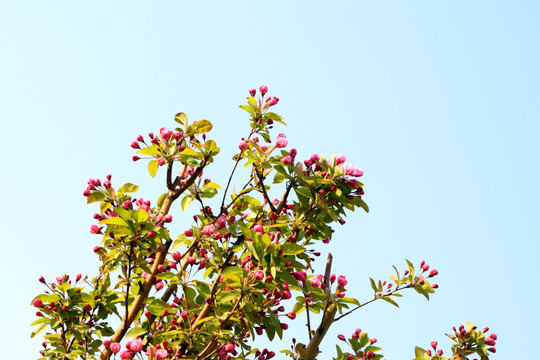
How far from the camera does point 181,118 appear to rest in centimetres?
538

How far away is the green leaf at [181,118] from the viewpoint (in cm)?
534

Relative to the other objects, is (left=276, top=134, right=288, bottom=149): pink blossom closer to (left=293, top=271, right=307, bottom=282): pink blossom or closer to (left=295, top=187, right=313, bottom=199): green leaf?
(left=295, top=187, right=313, bottom=199): green leaf

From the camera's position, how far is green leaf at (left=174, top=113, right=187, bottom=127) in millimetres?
5340

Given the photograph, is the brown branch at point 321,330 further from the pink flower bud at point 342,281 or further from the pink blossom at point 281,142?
the pink blossom at point 281,142

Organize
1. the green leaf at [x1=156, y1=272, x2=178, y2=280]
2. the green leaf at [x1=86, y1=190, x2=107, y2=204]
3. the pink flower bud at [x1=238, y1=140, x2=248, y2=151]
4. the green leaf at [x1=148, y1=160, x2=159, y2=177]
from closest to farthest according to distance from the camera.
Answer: the green leaf at [x1=156, y1=272, x2=178, y2=280] < the pink flower bud at [x1=238, y1=140, x2=248, y2=151] < the green leaf at [x1=148, y1=160, x2=159, y2=177] < the green leaf at [x1=86, y1=190, x2=107, y2=204]

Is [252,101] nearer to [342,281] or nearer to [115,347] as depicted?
[342,281]

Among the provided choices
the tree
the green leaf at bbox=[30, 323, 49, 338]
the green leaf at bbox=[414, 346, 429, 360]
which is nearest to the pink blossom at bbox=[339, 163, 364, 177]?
the tree

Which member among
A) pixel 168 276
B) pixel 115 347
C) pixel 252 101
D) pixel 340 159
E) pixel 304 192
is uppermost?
pixel 252 101

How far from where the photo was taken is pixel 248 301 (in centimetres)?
457

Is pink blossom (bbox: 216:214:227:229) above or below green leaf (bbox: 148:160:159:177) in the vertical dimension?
below

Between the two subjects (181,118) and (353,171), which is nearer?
(353,171)

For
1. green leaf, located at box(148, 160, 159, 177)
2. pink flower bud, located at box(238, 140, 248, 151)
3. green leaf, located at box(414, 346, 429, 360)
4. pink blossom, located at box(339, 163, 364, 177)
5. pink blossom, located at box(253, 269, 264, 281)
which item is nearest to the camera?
pink blossom, located at box(253, 269, 264, 281)

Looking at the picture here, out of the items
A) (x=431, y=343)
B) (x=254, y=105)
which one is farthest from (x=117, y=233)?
(x=431, y=343)

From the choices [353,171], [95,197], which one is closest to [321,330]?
[353,171]
